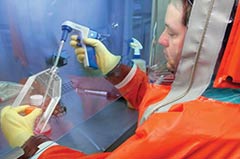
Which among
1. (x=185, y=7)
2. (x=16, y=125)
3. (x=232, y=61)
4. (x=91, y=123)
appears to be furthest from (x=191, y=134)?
(x=91, y=123)

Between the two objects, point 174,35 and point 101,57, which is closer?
point 174,35

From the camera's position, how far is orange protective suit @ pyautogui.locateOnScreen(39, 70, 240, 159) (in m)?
0.71

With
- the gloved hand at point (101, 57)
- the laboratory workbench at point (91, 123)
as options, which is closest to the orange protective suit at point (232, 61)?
the laboratory workbench at point (91, 123)

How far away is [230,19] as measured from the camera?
2.27 feet

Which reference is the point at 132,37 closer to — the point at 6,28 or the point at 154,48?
the point at 154,48

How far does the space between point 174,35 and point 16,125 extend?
1.92ft

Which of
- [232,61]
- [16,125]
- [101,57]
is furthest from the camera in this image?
[101,57]

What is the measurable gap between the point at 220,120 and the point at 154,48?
1.96ft

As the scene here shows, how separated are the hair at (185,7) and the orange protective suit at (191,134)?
0.68 feet

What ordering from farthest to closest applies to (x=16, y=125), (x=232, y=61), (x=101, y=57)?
(x=101, y=57), (x=16, y=125), (x=232, y=61)

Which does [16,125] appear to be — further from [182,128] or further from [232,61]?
[232,61]

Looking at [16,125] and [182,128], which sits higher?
[182,128]

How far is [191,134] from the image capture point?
2.31 feet

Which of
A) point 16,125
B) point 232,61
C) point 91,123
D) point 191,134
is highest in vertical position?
point 232,61
